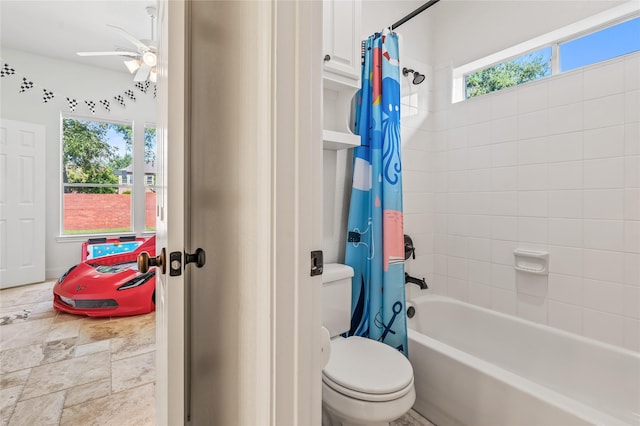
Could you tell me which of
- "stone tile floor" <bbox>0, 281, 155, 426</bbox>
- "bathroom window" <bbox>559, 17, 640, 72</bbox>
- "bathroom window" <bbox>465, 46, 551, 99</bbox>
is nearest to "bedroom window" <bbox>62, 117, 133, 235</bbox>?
"stone tile floor" <bbox>0, 281, 155, 426</bbox>

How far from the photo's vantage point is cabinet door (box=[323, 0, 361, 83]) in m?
1.59

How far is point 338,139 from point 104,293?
258cm

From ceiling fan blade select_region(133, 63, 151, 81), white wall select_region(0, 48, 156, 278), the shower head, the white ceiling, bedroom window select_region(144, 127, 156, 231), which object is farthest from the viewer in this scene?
bedroom window select_region(144, 127, 156, 231)

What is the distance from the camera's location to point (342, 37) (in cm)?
162

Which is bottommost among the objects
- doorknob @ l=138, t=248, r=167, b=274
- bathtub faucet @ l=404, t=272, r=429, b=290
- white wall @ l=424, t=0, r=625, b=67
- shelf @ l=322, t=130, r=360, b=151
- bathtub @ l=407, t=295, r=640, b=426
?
bathtub @ l=407, t=295, r=640, b=426

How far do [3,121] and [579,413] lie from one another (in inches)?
213

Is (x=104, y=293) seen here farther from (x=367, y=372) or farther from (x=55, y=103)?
(x=55, y=103)

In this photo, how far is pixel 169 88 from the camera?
75cm

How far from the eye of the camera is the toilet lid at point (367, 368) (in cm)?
123

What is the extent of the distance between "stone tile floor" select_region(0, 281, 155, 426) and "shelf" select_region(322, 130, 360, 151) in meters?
1.65

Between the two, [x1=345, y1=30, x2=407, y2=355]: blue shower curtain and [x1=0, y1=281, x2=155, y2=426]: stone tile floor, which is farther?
[x1=345, y1=30, x2=407, y2=355]: blue shower curtain

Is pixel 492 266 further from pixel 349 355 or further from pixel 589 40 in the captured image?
pixel 589 40

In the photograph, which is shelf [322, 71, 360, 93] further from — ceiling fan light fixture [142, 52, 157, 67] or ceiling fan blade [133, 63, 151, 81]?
ceiling fan blade [133, 63, 151, 81]

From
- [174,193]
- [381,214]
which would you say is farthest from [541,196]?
[174,193]
